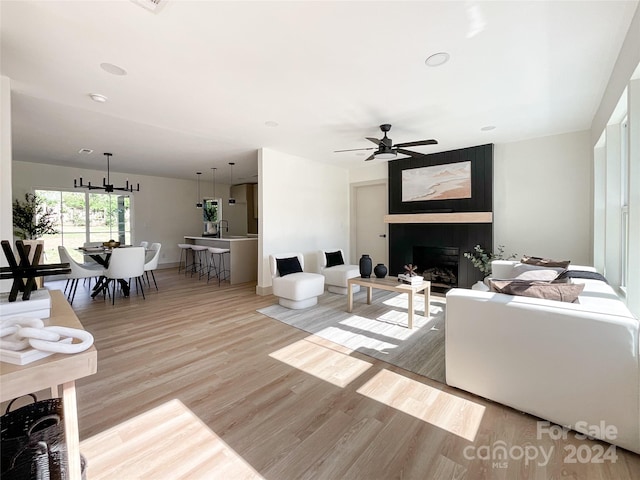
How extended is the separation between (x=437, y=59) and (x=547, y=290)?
193cm

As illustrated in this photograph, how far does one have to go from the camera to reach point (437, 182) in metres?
5.28

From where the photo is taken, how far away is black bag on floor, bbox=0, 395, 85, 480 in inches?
34.7

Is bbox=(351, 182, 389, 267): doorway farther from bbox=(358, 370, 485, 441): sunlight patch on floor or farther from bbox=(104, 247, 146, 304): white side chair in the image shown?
bbox=(104, 247, 146, 304): white side chair

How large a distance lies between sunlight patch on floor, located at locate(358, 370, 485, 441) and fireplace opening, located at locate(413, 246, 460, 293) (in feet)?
11.4

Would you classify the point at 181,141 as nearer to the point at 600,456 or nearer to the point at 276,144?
the point at 276,144

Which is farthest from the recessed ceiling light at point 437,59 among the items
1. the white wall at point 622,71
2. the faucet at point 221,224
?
the faucet at point 221,224

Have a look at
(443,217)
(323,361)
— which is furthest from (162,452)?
(443,217)

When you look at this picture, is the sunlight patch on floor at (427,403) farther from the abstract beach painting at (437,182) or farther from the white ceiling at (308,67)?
the abstract beach painting at (437,182)

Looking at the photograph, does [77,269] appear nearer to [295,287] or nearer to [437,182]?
[295,287]

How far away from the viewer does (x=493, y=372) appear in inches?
73.3

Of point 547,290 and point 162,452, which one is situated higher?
point 547,290

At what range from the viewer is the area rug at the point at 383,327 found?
2.54 m

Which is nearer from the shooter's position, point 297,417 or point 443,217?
point 297,417

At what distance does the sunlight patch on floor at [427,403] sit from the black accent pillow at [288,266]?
2.40m
